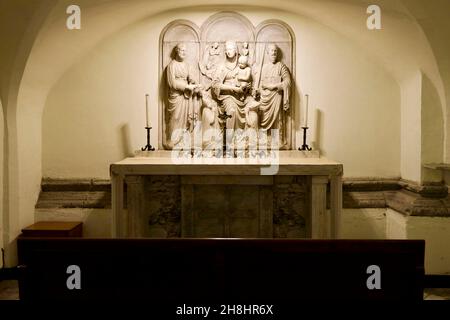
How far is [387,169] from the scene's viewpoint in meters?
5.28

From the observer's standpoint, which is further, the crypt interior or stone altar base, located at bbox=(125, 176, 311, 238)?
the crypt interior

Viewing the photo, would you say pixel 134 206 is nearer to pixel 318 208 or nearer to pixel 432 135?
pixel 318 208

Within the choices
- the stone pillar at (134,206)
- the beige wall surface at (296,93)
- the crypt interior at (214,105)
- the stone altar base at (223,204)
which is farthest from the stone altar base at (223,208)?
the beige wall surface at (296,93)

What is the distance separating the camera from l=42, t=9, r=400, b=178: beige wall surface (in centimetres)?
524

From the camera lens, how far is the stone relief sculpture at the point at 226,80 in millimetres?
5164

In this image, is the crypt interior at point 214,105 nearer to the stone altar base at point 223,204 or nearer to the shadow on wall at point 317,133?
the shadow on wall at point 317,133
